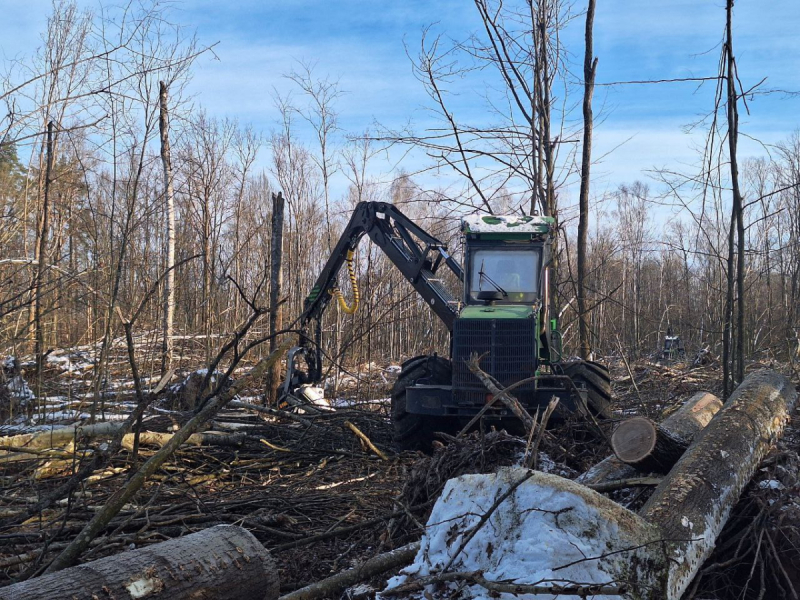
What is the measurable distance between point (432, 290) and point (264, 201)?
28828 millimetres

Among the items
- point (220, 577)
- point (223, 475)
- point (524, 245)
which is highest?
point (524, 245)

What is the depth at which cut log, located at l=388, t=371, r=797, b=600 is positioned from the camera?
9.83 ft

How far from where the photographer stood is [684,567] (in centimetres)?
329

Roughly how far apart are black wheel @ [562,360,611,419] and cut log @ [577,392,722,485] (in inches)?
61.2

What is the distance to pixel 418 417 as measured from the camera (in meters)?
8.26

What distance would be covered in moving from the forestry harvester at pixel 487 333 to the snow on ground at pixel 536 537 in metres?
3.69

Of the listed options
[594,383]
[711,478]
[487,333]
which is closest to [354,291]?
[487,333]

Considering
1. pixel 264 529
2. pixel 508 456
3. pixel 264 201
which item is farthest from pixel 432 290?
pixel 264 201

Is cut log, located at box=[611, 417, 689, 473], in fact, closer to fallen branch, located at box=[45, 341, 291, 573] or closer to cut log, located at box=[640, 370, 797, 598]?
cut log, located at box=[640, 370, 797, 598]

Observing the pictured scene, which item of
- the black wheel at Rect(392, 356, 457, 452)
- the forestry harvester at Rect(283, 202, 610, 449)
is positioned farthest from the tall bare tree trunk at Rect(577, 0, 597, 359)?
the black wheel at Rect(392, 356, 457, 452)

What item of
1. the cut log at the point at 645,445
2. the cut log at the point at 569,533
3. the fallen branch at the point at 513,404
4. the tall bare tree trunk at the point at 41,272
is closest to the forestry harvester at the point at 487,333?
the fallen branch at the point at 513,404

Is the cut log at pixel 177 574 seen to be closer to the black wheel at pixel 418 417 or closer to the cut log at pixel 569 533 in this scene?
the cut log at pixel 569 533

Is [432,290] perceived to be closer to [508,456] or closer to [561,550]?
[508,456]

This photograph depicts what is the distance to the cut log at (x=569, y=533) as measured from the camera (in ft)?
9.83
